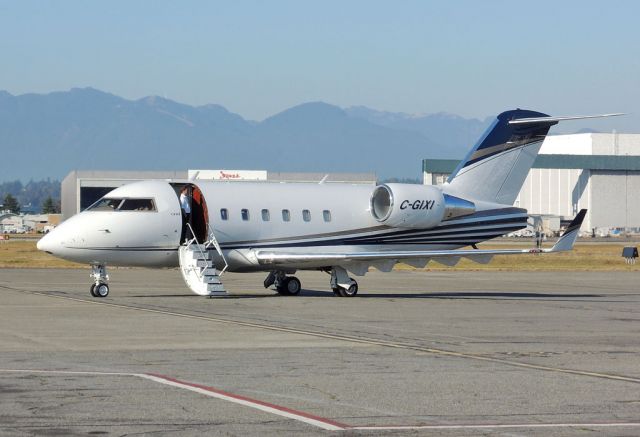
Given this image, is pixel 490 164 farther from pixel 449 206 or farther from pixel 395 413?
pixel 395 413

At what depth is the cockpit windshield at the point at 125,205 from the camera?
1266 inches

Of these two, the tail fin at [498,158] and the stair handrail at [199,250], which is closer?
the stair handrail at [199,250]

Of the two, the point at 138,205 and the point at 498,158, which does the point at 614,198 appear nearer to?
the point at 498,158

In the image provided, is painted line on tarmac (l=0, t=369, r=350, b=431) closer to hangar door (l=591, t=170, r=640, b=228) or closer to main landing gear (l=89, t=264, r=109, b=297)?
main landing gear (l=89, t=264, r=109, b=297)

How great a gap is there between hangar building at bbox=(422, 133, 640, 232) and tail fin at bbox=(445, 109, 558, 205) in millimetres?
95578

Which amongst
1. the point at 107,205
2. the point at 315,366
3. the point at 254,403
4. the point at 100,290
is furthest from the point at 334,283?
the point at 254,403

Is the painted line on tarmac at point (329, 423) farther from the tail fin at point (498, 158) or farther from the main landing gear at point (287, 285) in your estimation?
the tail fin at point (498, 158)

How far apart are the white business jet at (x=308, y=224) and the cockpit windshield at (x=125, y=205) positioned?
1.1 inches

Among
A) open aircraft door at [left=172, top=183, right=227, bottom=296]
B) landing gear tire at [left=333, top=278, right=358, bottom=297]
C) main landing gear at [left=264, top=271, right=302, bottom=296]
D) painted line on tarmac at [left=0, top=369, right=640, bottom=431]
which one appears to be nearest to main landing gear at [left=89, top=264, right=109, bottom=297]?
open aircraft door at [left=172, top=183, right=227, bottom=296]

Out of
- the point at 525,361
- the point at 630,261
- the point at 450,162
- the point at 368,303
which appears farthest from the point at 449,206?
the point at 450,162

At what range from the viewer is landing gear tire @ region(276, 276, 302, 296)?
1350 inches

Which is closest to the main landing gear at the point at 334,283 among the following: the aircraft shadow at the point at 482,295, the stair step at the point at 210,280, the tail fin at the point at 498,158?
the aircraft shadow at the point at 482,295

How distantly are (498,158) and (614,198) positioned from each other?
105 metres

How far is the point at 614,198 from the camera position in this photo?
5399 inches
